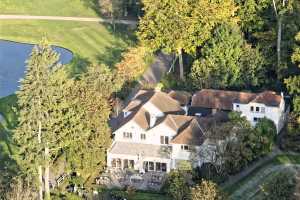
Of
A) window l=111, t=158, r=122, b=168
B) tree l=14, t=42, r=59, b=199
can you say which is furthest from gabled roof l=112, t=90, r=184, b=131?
tree l=14, t=42, r=59, b=199

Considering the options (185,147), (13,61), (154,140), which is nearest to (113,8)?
(13,61)

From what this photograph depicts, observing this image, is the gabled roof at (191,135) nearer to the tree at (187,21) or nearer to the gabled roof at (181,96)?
the gabled roof at (181,96)

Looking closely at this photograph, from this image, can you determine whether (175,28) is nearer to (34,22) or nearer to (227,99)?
(227,99)

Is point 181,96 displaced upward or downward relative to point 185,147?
upward

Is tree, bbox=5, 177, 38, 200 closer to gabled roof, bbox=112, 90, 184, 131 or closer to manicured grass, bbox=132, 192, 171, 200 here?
manicured grass, bbox=132, 192, 171, 200

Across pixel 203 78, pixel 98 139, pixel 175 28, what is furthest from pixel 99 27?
pixel 98 139

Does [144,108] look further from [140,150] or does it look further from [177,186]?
[177,186]

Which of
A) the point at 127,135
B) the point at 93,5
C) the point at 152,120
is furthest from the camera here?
the point at 93,5
